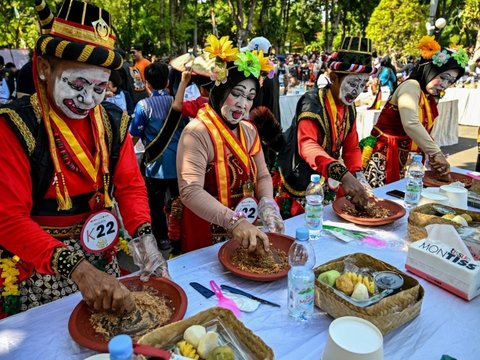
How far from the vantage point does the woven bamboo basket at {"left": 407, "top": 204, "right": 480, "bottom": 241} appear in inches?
78.4

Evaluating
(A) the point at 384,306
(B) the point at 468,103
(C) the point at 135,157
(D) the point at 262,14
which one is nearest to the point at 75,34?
(C) the point at 135,157

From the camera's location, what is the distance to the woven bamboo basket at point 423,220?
1.99 metres

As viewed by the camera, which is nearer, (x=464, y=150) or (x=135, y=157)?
(x=135, y=157)

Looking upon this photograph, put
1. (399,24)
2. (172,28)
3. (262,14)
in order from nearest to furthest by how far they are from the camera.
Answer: (172,28) < (399,24) < (262,14)

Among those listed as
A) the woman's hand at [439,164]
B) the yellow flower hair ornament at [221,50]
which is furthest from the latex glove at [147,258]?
the woman's hand at [439,164]

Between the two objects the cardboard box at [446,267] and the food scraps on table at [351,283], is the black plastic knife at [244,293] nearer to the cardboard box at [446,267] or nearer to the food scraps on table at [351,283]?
the food scraps on table at [351,283]

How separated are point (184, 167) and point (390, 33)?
2620cm

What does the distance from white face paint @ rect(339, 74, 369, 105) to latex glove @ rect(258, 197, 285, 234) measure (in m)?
1.00

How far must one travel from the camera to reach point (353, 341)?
3.77ft

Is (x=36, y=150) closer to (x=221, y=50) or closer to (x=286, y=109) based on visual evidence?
(x=221, y=50)

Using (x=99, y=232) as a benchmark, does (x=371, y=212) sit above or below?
below

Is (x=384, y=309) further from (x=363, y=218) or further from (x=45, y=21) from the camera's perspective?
(x=45, y=21)

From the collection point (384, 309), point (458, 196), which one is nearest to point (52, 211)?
point (384, 309)

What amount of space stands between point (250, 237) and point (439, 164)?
6.81 feet
